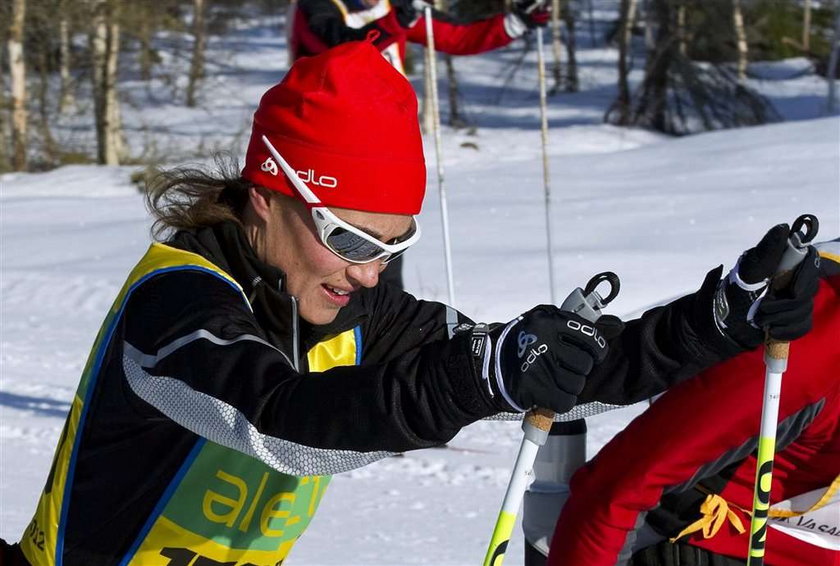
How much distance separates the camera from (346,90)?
183 cm

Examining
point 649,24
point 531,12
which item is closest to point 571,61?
point 649,24

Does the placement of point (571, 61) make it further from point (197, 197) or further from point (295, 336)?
point (295, 336)

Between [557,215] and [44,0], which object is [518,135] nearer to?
[44,0]

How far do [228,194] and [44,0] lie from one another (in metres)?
13.9

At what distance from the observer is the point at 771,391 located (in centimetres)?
203

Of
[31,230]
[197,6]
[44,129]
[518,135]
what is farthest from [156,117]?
[31,230]

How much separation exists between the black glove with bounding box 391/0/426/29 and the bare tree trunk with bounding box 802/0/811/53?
2009 cm

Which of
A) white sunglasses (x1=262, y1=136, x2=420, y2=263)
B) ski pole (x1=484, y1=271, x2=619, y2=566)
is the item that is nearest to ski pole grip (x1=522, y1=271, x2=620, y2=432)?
ski pole (x1=484, y1=271, x2=619, y2=566)

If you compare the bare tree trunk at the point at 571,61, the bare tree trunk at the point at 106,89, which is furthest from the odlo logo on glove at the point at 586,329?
the bare tree trunk at the point at 571,61

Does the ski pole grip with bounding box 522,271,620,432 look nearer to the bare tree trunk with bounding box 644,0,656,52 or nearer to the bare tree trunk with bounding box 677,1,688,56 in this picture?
the bare tree trunk with bounding box 677,1,688,56

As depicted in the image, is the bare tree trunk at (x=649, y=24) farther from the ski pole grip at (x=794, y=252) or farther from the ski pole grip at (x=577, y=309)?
the ski pole grip at (x=577, y=309)

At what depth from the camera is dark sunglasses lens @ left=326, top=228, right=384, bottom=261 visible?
183 cm

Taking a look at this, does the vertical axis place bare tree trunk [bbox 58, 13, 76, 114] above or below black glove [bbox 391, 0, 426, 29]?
below

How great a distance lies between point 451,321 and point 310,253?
49 cm
